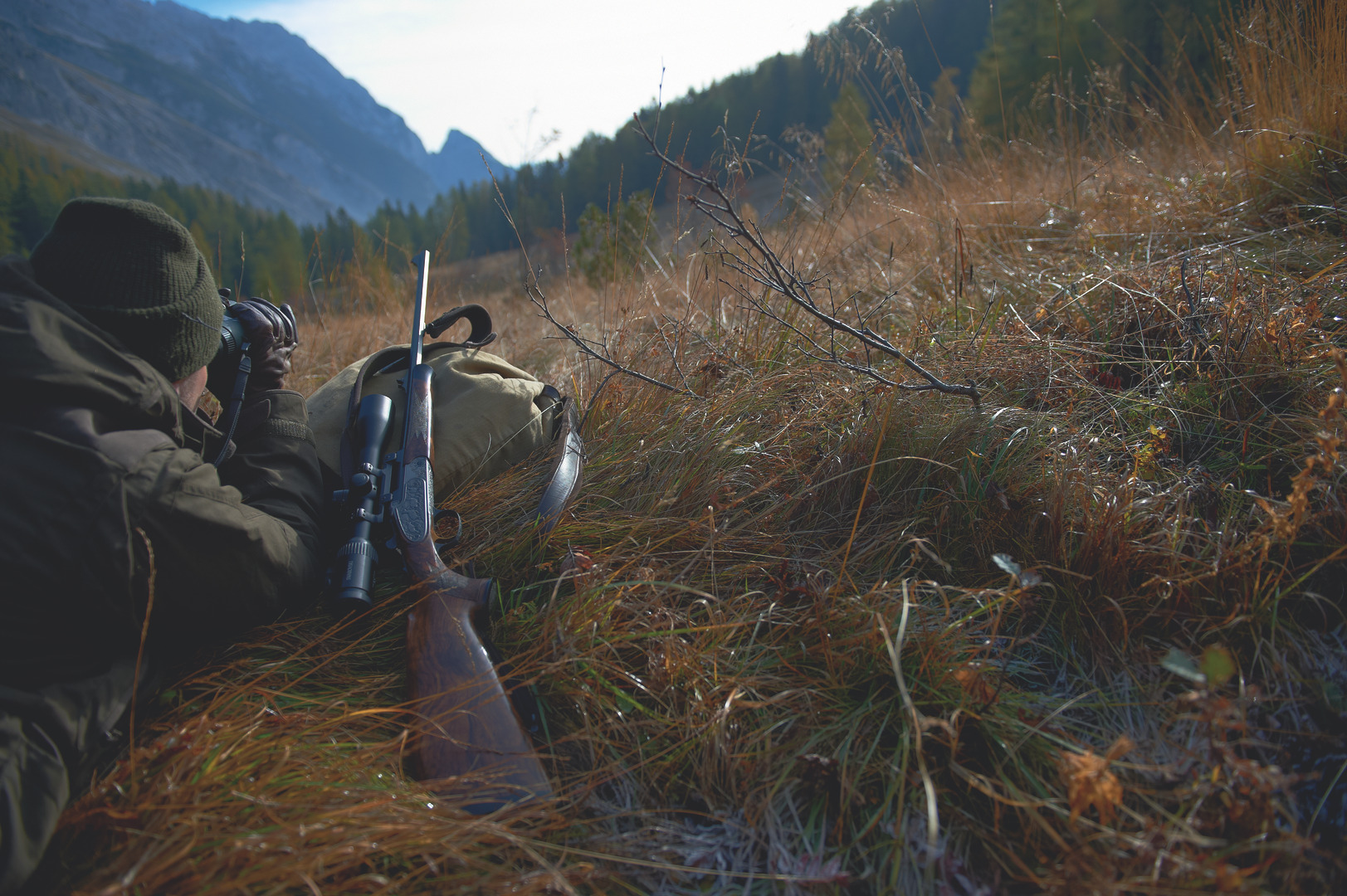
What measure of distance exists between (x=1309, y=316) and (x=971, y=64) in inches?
1783

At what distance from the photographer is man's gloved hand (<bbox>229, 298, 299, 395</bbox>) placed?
207 cm

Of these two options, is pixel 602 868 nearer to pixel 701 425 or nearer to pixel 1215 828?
pixel 1215 828

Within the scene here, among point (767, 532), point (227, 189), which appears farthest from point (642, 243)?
point (227, 189)

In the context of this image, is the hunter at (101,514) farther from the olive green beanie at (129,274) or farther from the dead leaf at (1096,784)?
the dead leaf at (1096,784)

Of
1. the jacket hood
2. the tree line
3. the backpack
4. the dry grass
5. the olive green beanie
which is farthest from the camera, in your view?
the tree line

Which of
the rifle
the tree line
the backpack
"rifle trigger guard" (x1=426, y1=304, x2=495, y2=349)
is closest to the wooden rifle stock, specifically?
the rifle

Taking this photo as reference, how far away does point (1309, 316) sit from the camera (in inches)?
83.1

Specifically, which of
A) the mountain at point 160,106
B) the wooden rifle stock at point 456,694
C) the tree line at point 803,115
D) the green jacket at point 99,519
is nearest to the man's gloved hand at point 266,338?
the green jacket at point 99,519

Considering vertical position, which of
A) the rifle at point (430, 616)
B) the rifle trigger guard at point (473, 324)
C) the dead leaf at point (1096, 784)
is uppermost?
the rifle trigger guard at point (473, 324)

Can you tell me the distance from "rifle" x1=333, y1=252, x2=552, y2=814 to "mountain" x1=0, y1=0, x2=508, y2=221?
85690 millimetres

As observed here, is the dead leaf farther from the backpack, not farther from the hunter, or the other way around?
the hunter

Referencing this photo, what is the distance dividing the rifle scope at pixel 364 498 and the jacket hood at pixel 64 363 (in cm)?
56

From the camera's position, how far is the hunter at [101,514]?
1.25 metres

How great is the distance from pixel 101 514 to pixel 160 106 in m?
193
